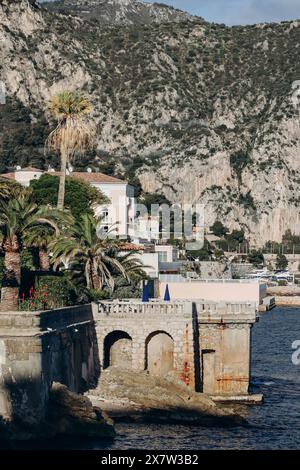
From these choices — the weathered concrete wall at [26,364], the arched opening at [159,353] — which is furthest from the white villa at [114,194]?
the weathered concrete wall at [26,364]

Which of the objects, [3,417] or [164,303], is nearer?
[3,417]

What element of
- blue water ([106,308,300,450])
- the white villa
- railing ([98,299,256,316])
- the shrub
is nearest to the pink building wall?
the white villa

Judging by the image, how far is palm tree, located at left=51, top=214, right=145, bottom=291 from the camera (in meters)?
A: 63.1

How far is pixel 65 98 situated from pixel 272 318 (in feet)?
231

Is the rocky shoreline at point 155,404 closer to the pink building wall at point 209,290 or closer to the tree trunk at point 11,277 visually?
the tree trunk at point 11,277

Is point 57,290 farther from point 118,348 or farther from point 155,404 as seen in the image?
point 155,404

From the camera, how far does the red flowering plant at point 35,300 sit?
53.5 metres

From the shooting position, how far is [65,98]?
7919cm

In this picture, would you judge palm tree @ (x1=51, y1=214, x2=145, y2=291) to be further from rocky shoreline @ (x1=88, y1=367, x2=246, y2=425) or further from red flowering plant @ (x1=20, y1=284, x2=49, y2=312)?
rocky shoreline @ (x1=88, y1=367, x2=246, y2=425)

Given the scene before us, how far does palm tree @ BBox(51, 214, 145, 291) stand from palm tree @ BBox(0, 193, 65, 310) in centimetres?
609

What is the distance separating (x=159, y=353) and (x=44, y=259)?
32.2 ft
